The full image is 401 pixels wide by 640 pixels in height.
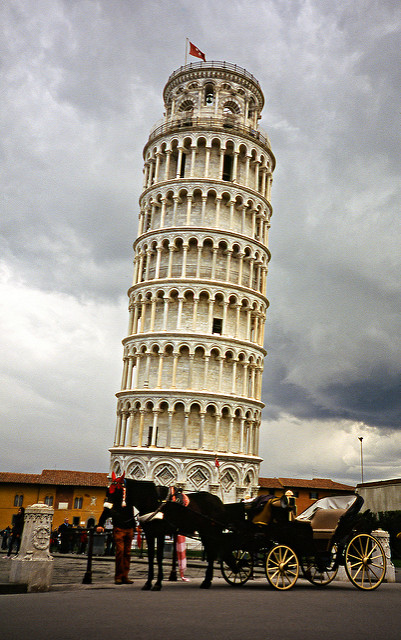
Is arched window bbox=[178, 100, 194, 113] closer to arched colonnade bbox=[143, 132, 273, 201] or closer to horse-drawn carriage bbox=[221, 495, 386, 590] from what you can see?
arched colonnade bbox=[143, 132, 273, 201]

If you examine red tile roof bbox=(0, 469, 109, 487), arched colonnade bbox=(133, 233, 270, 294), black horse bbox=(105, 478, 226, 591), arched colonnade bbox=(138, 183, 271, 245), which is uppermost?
arched colonnade bbox=(138, 183, 271, 245)

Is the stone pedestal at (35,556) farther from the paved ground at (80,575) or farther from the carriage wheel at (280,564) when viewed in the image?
the carriage wheel at (280,564)

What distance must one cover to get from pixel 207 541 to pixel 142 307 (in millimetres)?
36218

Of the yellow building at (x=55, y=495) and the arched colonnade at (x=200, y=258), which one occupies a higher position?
the arched colonnade at (x=200, y=258)

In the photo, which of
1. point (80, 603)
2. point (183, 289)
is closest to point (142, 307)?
point (183, 289)

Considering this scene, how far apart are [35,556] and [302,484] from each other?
6983 cm

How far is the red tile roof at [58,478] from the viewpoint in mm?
70750

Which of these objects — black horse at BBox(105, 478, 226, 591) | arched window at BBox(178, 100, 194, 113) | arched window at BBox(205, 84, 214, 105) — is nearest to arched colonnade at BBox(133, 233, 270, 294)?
arched window at BBox(178, 100, 194, 113)

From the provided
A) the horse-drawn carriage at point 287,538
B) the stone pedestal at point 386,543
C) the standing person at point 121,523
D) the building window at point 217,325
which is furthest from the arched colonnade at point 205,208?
the standing person at point 121,523

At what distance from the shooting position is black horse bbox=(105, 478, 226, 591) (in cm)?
1345

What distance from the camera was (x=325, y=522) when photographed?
14844 millimetres

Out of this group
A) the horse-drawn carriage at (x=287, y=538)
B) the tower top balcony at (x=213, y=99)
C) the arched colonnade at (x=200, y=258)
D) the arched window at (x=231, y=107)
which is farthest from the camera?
the arched window at (x=231, y=107)

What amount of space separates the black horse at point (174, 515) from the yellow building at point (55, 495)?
5955cm

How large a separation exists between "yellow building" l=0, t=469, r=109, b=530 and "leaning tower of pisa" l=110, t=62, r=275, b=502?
2828 centimetres
